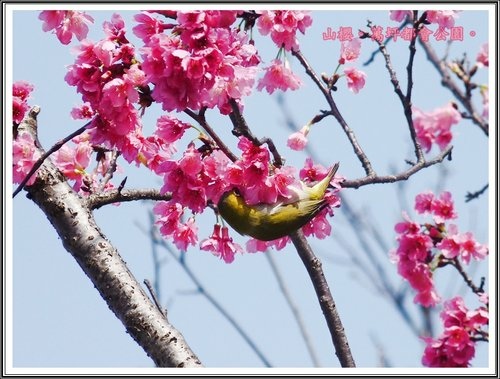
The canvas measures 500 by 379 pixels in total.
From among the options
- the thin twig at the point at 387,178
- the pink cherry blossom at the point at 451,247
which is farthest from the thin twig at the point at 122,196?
the pink cherry blossom at the point at 451,247

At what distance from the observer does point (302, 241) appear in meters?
3.15

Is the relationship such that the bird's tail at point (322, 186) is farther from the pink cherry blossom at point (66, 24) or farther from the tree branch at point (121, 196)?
the pink cherry blossom at point (66, 24)

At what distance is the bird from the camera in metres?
2.96

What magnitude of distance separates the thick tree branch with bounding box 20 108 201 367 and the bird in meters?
0.51

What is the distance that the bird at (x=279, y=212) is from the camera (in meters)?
2.96

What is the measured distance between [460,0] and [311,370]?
192 centimetres

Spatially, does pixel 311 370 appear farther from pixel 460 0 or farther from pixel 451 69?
pixel 451 69

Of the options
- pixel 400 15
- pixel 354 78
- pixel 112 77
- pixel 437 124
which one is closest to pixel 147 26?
pixel 112 77

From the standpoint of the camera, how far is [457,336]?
12.5 ft

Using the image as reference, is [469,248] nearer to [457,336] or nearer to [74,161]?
[457,336]

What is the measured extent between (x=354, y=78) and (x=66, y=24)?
149 centimetres

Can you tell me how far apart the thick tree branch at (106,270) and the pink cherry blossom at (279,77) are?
100cm

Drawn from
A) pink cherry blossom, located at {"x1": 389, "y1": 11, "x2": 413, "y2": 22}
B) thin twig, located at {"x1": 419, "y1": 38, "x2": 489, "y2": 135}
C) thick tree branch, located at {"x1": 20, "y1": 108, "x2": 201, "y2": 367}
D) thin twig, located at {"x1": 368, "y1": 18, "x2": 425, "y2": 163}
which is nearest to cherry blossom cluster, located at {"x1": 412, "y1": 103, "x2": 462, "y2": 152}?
thin twig, located at {"x1": 419, "y1": 38, "x2": 489, "y2": 135}

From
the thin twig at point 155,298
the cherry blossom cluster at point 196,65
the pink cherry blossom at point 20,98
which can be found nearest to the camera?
the cherry blossom cluster at point 196,65
